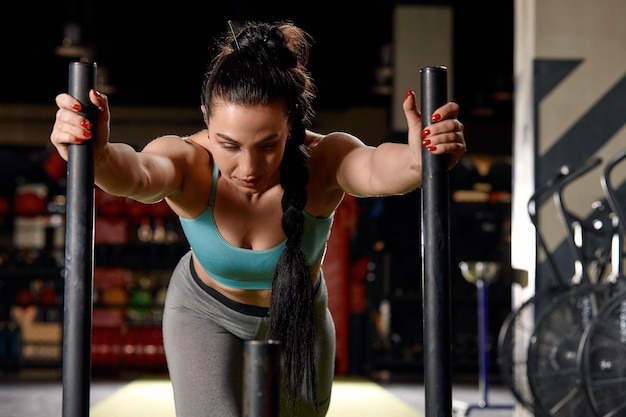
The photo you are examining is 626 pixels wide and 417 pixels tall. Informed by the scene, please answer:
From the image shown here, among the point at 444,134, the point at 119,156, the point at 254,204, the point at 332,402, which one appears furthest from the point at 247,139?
the point at 332,402

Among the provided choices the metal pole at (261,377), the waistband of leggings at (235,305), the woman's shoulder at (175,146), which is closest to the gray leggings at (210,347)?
the waistband of leggings at (235,305)

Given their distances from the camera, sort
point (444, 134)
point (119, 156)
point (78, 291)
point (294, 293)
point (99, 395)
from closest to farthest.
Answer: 1. point (78, 291)
2. point (444, 134)
3. point (119, 156)
4. point (294, 293)
5. point (99, 395)

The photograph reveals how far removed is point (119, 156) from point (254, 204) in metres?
0.60

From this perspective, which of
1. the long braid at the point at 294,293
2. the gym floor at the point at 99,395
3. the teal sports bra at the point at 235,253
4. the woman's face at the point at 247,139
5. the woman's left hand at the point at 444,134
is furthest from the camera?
the gym floor at the point at 99,395

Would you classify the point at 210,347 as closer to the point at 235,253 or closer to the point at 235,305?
the point at 235,305

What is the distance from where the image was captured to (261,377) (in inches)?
47.4

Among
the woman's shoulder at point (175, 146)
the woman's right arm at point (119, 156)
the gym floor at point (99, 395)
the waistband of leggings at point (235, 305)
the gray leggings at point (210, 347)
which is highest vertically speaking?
the woman's shoulder at point (175, 146)

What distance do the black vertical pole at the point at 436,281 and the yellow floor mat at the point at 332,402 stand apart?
171 inches

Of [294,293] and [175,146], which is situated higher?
[175,146]

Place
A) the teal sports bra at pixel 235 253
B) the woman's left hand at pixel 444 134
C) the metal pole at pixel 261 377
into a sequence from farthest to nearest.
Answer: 1. the teal sports bra at pixel 235 253
2. the woman's left hand at pixel 444 134
3. the metal pole at pixel 261 377

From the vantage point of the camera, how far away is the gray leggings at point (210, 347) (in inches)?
91.4

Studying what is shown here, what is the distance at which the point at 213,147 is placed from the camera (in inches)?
80.2

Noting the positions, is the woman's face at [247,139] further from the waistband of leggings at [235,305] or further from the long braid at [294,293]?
the waistband of leggings at [235,305]

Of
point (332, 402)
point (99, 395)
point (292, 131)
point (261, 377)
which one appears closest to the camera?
point (261, 377)
